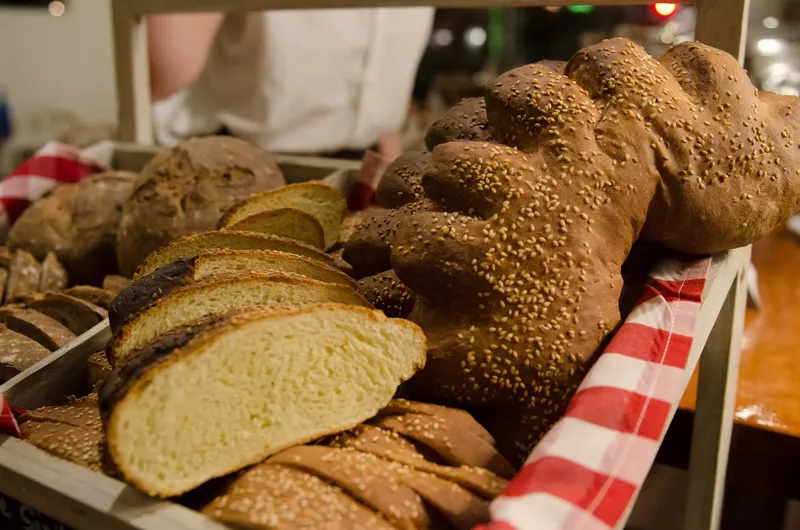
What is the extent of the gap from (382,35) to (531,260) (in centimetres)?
261

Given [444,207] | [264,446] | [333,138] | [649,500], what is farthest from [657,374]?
[333,138]

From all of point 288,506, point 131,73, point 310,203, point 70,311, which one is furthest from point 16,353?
point 131,73

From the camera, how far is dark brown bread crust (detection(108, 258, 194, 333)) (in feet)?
3.59

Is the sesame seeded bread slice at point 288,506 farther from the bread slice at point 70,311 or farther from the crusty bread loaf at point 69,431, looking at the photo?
the bread slice at point 70,311

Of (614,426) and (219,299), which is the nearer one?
(614,426)

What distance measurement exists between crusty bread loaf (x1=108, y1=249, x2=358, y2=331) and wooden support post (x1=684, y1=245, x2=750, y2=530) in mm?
831

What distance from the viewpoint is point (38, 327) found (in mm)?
1426

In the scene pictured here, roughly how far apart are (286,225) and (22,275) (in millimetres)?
826

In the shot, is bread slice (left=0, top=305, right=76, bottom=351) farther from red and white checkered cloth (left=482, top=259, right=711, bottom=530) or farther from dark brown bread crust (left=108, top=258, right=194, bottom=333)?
red and white checkered cloth (left=482, top=259, right=711, bottom=530)

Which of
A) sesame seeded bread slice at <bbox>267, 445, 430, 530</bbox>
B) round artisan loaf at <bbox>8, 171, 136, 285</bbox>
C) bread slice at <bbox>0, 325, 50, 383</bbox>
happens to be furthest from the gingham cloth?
round artisan loaf at <bbox>8, 171, 136, 285</bbox>

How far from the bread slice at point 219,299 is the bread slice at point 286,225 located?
0.42m

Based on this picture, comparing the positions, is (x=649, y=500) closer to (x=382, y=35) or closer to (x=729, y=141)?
(x=729, y=141)

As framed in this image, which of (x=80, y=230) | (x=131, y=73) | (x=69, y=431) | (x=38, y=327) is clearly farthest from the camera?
(x=131, y=73)

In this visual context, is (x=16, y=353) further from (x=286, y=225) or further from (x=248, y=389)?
(x=248, y=389)
